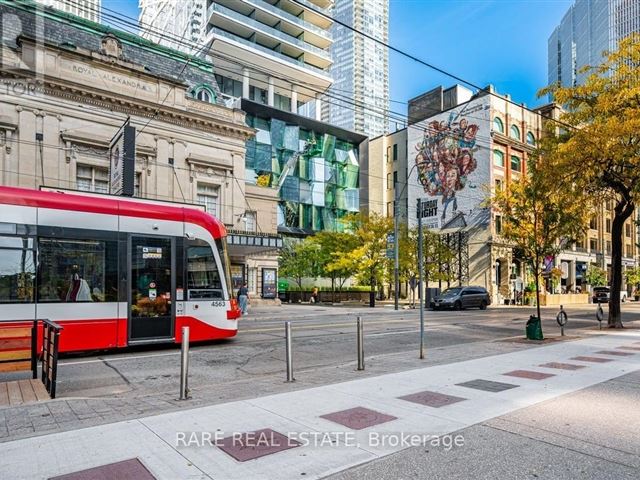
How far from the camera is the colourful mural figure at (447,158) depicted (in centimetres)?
5078

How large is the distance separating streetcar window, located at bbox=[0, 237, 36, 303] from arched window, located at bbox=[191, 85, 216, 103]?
83.7 ft

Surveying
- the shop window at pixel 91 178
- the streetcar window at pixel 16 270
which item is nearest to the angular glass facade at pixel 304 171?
the shop window at pixel 91 178

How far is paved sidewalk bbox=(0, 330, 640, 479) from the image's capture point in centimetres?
417

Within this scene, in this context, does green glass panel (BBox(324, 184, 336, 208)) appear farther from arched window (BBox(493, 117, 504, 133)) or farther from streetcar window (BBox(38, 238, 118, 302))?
streetcar window (BBox(38, 238, 118, 302))

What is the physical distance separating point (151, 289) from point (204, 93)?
84.6ft

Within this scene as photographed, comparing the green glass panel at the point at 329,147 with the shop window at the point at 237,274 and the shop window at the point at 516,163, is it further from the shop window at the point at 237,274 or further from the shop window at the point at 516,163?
the shop window at the point at 237,274

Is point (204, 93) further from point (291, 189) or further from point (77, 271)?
point (291, 189)

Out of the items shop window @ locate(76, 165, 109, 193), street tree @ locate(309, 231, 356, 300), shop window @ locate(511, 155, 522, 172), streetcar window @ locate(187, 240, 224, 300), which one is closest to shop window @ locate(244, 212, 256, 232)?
street tree @ locate(309, 231, 356, 300)

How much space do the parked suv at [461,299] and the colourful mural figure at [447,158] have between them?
1880 centimetres

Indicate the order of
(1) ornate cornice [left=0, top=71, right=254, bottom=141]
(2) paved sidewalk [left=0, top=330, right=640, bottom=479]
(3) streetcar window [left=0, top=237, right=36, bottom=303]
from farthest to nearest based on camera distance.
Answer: (1) ornate cornice [left=0, top=71, right=254, bottom=141] → (3) streetcar window [left=0, top=237, right=36, bottom=303] → (2) paved sidewalk [left=0, top=330, right=640, bottom=479]

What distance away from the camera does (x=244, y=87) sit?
5725cm

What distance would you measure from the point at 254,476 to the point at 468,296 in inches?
1265

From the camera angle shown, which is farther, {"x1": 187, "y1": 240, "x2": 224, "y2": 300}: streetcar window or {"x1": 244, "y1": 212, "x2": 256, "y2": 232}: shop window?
{"x1": 244, "y1": 212, "x2": 256, "y2": 232}: shop window

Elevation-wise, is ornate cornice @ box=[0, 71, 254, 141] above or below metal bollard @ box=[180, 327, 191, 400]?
above
